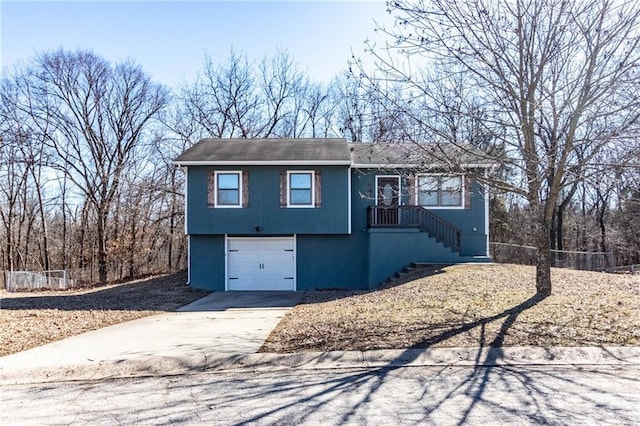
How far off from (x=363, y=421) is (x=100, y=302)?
11794 millimetres

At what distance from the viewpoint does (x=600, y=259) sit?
2139 cm

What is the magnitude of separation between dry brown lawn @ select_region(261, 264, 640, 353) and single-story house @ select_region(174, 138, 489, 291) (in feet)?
14.3

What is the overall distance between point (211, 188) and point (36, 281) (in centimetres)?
1240

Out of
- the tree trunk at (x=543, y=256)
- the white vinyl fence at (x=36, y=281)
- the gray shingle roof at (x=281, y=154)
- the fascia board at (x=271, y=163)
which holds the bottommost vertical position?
the white vinyl fence at (x=36, y=281)

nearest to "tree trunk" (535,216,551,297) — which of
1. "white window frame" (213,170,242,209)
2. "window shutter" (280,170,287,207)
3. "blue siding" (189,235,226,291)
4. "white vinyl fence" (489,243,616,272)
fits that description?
"window shutter" (280,170,287,207)

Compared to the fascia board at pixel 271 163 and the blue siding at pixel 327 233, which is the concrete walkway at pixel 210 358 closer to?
the blue siding at pixel 327 233

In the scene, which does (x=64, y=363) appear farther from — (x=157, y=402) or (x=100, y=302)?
(x=100, y=302)

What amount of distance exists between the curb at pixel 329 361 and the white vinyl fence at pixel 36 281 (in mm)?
18497

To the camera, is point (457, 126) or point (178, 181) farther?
point (178, 181)

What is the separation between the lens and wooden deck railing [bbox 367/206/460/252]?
15.9 metres

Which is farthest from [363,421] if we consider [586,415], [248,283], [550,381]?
[248,283]

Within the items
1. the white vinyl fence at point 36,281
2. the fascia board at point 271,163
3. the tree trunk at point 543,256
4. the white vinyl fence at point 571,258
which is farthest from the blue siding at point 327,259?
the white vinyl fence at point 36,281

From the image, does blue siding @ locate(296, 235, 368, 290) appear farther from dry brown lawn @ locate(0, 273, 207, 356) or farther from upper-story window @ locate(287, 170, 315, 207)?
dry brown lawn @ locate(0, 273, 207, 356)

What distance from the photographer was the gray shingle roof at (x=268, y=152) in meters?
16.4
